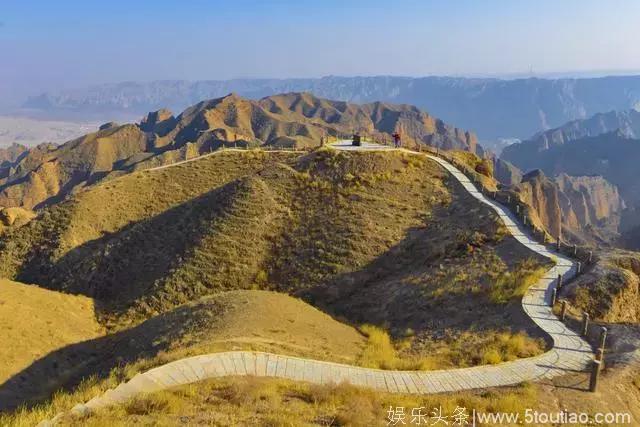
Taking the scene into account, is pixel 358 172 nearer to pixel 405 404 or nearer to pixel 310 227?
pixel 310 227

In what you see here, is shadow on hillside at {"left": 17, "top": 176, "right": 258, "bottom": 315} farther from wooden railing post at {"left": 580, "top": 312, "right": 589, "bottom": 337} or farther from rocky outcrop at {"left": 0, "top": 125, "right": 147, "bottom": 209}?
rocky outcrop at {"left": 0, "top": 125, "right": 147, "bottom": 209}

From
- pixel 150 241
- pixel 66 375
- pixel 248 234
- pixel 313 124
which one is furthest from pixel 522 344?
pixel 313 124

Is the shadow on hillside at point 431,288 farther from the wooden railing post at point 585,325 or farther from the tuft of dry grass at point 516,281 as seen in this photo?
the wooden railing post at point 585,325

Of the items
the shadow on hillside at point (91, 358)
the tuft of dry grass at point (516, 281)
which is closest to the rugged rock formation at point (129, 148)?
the shadow on hillside at point (91, 358)

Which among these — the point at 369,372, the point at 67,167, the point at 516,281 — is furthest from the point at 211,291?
the point at 67,167

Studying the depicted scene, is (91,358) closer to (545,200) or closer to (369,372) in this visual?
(369,372)

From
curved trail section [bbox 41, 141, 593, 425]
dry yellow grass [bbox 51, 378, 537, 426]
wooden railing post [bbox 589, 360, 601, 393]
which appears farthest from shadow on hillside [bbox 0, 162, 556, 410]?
dry yellow grass [bbox 51, 378, 537, 426]
